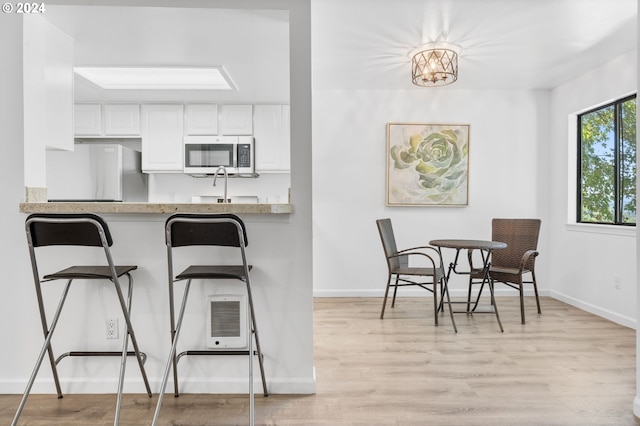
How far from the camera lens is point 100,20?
8.71 ft

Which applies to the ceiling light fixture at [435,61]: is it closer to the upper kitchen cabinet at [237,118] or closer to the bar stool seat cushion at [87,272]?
the upper kitchen cabinet at [237,118]

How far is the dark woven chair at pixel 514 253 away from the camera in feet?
13.0

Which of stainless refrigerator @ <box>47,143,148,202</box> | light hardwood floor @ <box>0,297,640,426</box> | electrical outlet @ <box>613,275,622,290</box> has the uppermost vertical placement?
stainless refrigerator @ <box>47,143,148,202</box>

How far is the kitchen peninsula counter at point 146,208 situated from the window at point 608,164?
3.37 metres

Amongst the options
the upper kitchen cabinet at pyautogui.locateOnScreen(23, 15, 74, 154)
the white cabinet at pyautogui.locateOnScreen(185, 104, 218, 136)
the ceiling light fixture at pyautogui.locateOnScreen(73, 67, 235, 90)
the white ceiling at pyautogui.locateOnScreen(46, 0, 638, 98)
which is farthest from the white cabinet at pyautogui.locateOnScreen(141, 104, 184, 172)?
the upper kitchen cabinet at pyautogui.locateOnScreen(23, 15, 74, 154)

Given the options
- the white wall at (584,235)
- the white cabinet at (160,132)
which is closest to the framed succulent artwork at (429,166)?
the white wall at (584,235)

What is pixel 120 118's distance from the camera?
4832 millimetres

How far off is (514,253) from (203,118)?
3568 millimetres

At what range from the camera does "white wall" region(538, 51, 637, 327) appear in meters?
3.74

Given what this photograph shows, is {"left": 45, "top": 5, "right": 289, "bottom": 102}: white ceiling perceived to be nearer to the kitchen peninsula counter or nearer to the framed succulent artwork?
the kitchen peninsula counter

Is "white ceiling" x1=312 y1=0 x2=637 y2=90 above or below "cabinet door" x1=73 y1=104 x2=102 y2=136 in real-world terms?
above

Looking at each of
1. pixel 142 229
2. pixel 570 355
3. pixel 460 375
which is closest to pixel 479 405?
pixel 460 375

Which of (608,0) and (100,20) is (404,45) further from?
(100,20)

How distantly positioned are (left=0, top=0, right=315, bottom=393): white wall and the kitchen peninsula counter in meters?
0.09
